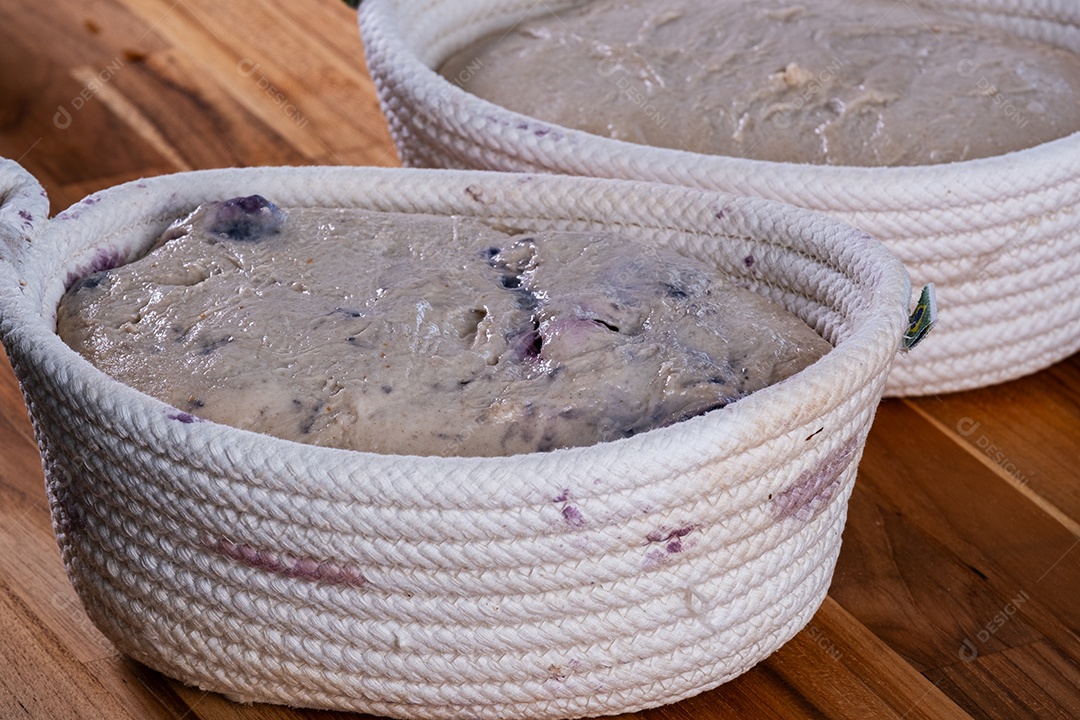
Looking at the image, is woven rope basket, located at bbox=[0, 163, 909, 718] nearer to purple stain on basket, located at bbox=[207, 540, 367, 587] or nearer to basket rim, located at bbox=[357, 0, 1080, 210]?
purple stain on basket, located at bbox=[207, 540, 367, 587]

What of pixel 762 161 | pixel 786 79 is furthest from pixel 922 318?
pixel 786 79

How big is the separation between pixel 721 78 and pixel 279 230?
2.13ft

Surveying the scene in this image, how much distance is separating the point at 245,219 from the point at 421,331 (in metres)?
0.26

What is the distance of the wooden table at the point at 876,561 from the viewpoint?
120cm

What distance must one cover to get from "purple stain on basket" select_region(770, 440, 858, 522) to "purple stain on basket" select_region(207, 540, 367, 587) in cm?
35

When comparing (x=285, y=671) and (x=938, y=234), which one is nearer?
(x=285, y=671)

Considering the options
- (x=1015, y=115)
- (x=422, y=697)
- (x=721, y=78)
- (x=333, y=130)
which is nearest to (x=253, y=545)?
(x=422, y=697)

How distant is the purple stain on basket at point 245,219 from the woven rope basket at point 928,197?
32cm

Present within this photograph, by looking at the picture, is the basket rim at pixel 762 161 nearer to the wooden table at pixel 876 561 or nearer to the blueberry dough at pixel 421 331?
the blueberry dough at pixel 421 331

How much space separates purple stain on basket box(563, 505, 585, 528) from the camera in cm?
101

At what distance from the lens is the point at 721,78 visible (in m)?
1.70

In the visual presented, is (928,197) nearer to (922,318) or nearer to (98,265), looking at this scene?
(922,318)

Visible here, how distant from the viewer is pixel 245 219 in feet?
4.39

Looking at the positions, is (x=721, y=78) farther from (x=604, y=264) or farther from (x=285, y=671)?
(x=285, y=671)
